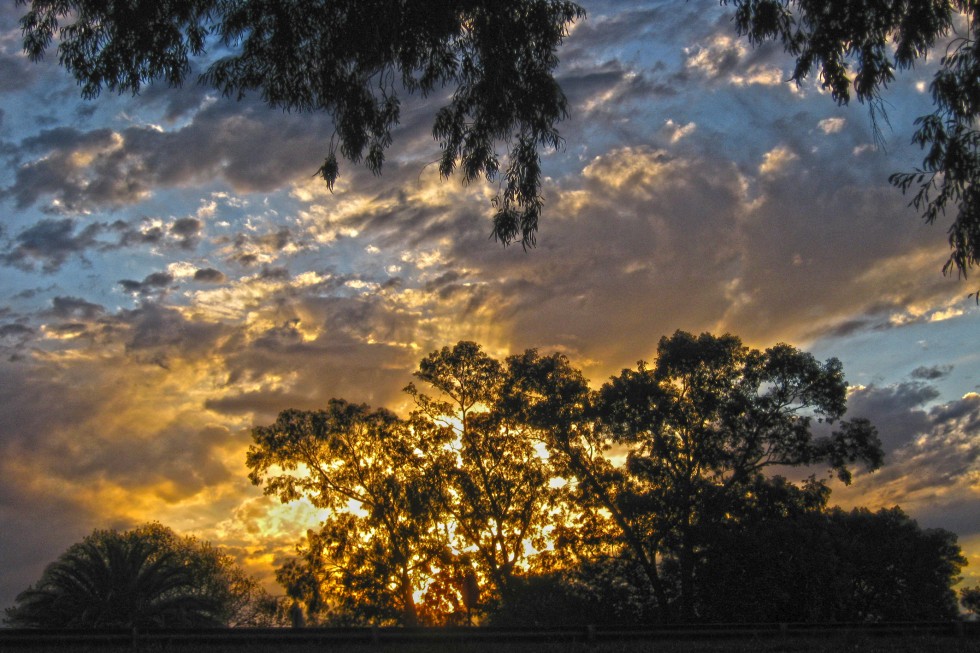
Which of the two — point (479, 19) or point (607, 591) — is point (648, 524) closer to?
point (607, 591)

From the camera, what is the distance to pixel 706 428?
105ft

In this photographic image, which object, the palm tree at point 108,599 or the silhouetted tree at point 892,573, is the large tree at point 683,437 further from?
the palm tree at point 108,599

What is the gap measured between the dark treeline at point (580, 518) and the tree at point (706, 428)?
76mm

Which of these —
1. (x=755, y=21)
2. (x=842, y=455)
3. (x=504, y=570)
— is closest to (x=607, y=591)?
(x=504, y=570)

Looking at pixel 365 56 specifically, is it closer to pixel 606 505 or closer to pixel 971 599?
pixel 606 505

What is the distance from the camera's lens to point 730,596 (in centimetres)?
2844

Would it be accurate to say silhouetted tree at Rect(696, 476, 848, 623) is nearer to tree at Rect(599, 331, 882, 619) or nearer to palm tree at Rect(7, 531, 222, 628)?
tree at Rect(599, 331, 882, 619)

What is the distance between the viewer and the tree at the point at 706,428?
3089cm

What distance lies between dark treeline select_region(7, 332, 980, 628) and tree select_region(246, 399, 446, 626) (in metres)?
0.08

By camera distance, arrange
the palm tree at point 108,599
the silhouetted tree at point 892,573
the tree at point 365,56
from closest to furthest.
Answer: the tree at point 365,56 < the palm tree at point 108,599 < the silhouetted tree at point 892,573

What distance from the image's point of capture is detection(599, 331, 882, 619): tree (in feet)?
101

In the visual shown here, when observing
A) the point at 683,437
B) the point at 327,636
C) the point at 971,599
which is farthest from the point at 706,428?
the point at 327,636

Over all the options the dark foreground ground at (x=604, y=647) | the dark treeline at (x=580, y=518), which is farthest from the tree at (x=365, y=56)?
the dark treeline at (x=580, y=518)

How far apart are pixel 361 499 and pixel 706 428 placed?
48.5 feet
